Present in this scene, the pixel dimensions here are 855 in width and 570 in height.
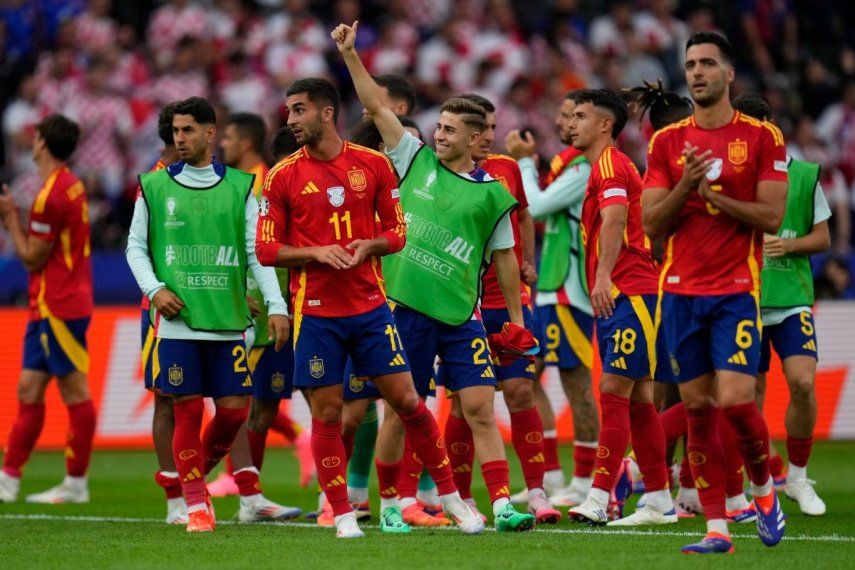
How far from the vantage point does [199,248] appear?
31.4 feet

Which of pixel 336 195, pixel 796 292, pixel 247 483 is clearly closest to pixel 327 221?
pixel 336 195

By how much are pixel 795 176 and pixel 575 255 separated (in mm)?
1874

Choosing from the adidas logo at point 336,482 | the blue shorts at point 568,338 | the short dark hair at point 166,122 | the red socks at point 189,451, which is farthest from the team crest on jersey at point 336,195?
the blue shorts at point 568,338

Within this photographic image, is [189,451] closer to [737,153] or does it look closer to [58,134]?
[58,134]

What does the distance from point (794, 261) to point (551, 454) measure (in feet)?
8.60

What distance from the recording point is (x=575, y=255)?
37.7 ft

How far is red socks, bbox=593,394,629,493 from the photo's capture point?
958cm

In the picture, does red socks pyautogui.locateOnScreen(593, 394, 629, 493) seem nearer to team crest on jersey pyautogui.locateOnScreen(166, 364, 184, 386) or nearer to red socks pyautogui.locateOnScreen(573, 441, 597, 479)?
red socks pyautogui.locateOnScreen(573, 441, 597, 479)

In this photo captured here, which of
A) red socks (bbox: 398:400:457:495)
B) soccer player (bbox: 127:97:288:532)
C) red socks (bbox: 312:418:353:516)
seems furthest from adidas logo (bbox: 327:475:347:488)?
soccer player (bbox: 127:97:288:532)

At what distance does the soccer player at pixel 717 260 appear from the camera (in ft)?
25.5

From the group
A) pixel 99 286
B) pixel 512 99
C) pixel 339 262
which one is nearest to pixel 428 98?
pixel 512 99

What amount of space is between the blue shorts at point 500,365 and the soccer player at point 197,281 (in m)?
1.53

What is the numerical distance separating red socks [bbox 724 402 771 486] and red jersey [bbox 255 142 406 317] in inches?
89.4

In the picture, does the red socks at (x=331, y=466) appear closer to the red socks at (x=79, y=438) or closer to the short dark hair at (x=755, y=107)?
the short dark hair at (x=755, y=107)
